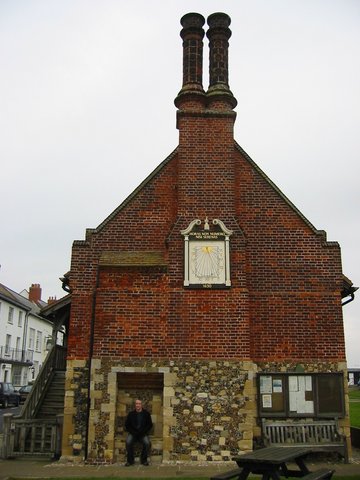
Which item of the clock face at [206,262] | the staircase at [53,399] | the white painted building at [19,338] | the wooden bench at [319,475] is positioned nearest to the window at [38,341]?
the white painted building at [19,338]

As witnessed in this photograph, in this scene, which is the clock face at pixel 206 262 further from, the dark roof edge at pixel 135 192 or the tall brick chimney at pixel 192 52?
the tall brick chimney at pixel 192 52

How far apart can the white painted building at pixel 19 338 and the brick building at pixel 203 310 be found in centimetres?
3108

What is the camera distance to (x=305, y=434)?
12078mm

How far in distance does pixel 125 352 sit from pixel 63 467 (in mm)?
2733

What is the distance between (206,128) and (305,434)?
7.89m

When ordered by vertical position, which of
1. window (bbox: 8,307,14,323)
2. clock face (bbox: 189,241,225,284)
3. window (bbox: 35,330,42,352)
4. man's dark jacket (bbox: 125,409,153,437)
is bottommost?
man's dark jacket (bbox: 125,409,153,437)

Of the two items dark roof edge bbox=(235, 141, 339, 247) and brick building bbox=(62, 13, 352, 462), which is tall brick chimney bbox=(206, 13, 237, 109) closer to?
brick building bbox=(62, 13, 352, 462)

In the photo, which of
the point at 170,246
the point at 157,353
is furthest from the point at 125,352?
the point at 170,246

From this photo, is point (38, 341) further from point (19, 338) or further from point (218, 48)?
point (218, 48)

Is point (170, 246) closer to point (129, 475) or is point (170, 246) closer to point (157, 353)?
point (157, 353)

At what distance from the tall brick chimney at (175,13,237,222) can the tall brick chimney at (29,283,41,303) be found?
4440 cm

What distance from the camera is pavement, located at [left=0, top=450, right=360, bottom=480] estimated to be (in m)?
10.3

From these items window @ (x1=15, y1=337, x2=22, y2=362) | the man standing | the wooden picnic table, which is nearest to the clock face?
the man standing

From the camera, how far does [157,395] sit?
41.1 ft
